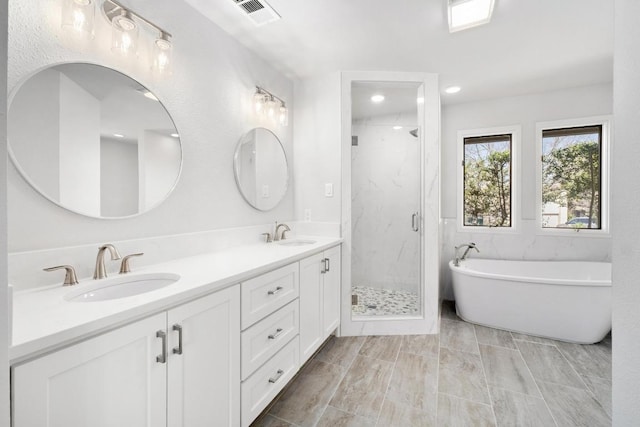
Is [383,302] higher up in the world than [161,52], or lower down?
lower down

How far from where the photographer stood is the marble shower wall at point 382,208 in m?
3.14

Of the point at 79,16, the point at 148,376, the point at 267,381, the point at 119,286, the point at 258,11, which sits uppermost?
the point at 258,11

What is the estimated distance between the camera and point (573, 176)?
3055mm

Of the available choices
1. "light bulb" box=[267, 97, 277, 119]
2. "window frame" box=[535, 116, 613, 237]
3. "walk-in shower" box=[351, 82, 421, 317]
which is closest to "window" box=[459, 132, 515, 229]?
"window frame" box=[535, 116, 613, 237]

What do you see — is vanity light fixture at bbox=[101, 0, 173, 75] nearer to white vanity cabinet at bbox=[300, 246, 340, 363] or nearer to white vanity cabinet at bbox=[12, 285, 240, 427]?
white vanity cabinet at bbox=[12, 285, 240, 427]

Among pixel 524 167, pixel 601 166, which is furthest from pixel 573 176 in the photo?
pixel 524 167

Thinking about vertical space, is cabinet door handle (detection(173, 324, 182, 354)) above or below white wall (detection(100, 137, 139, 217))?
below

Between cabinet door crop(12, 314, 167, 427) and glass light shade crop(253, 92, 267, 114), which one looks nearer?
cabinet door crop(12, 314, 167, 427)

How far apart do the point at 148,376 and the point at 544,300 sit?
292 centimetres

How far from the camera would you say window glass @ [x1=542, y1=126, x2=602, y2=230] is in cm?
298

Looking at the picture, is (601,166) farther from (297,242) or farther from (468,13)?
(297,242)

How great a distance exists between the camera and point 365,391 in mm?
1771

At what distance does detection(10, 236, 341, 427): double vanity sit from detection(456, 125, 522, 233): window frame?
8.12ft

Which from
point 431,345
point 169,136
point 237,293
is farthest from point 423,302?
point 169,136
